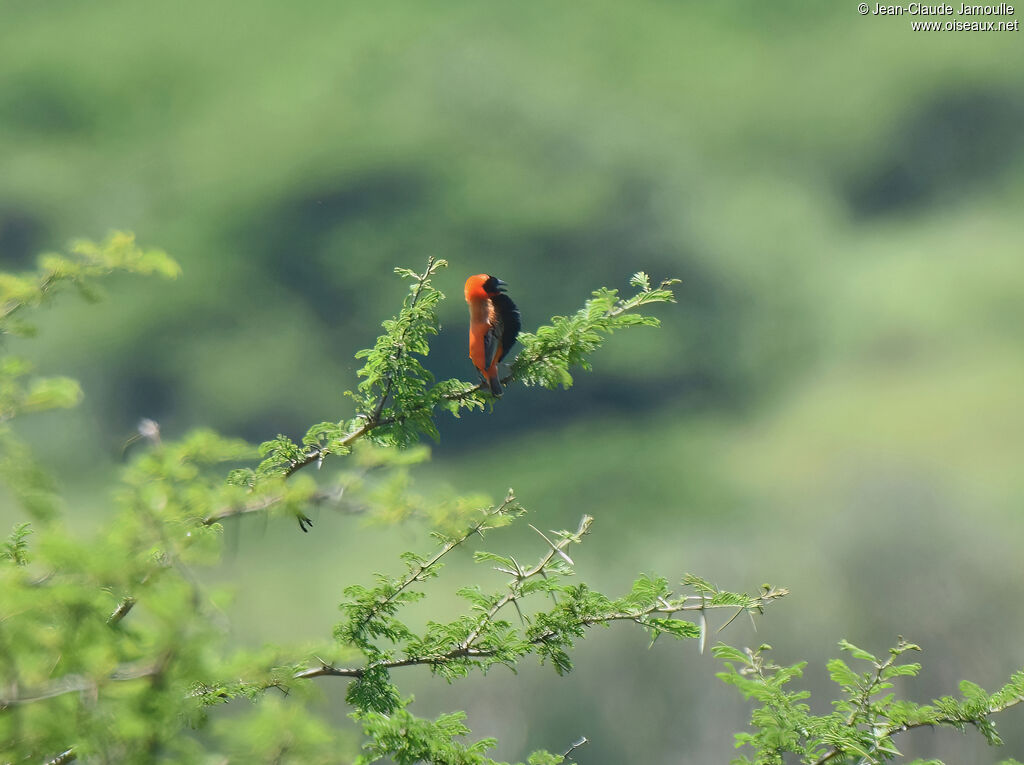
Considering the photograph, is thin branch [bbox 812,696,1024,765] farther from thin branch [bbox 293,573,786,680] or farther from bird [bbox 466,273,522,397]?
bird [bbox 466,273,522,397]

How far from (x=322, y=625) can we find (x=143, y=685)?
27.4 meters

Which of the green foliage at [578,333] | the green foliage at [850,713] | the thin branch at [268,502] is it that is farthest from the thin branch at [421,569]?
the thin branch at [268,502]

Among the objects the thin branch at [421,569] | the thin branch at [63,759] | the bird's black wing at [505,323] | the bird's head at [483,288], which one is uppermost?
the bird's head at [483,288]

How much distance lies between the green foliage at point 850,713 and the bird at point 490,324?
2.01 meters

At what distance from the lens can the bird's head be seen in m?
5.11

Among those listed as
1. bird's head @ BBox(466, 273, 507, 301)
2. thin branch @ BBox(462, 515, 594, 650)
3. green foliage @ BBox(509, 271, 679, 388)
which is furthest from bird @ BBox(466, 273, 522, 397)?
thin branch @ BBox(462, 515, 594, 650)

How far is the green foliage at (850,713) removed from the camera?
9.54 ft

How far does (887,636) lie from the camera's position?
69.7ft

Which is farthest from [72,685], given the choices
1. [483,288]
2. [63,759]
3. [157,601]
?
[483,288]

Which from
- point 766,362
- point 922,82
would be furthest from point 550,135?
point 922,82

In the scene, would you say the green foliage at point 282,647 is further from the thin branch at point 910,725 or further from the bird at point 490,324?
the bird at point 490,324

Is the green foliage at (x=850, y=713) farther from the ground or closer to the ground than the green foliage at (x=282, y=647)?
closer to the ground

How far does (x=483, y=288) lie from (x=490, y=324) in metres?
0.37

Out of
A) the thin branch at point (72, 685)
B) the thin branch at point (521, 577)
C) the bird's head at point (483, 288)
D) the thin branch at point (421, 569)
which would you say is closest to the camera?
the thin branch at point (72, 685)
